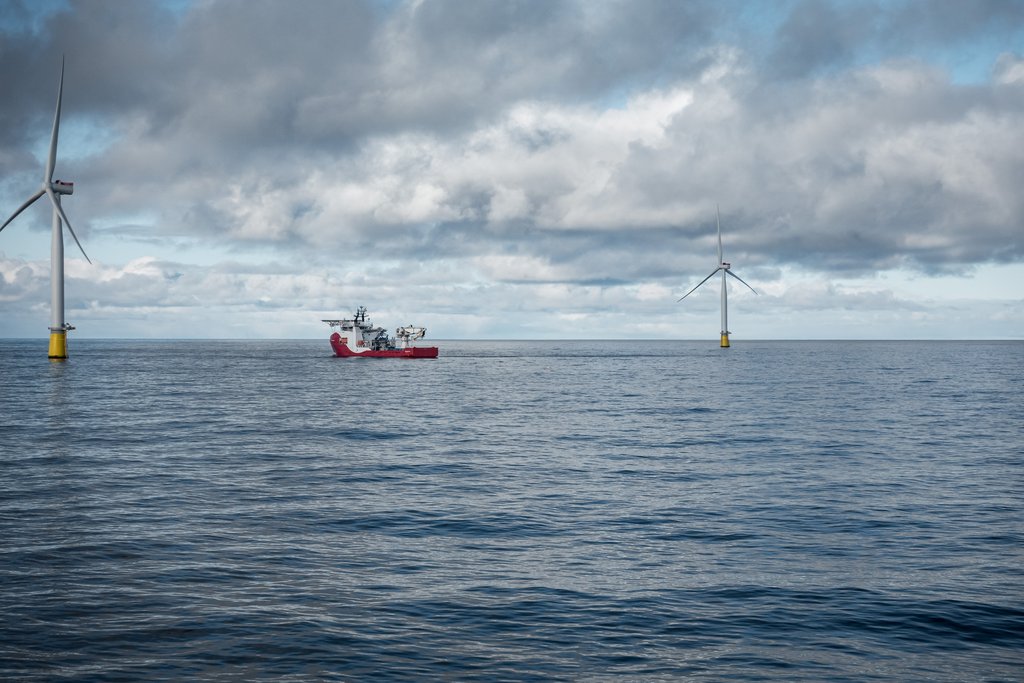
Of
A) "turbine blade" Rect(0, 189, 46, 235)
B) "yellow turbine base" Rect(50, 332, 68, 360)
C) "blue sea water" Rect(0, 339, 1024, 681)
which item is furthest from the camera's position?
"yellow turbine base" Rect(50, 332, 68, 360)

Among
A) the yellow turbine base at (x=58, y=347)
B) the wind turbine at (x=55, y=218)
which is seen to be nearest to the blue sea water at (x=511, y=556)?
the wind turbine at (x=55, y=218)

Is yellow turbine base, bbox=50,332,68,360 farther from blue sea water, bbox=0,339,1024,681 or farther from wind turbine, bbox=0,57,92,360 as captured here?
blue sea water, bbox=0,339,1024,681

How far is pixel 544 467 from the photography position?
122 ft

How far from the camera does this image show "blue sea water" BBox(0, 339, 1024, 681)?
1411 cm

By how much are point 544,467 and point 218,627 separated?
2301 centimetres

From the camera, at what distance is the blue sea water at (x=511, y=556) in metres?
14.1

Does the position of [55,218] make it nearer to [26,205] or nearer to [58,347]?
[26,205]

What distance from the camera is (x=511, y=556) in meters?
21.1

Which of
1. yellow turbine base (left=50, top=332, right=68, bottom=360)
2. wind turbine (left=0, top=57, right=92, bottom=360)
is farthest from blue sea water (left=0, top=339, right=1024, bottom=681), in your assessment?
yellow turbine base (left=50, top=332, right=68, bottom=360)

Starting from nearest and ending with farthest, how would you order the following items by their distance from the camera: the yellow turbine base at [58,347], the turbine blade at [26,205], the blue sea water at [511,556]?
1. the blue sea water at [511,556]
2. the turbine blade at [26,205]
3. the yellow turbine base at [58,347]

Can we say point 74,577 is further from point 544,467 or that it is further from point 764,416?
point 764,416

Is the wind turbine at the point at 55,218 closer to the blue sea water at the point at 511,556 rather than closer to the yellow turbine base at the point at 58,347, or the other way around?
the yellow turbine base at the point at 58,347

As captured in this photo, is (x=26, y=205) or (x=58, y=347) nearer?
Answer: (x=26, y=205)

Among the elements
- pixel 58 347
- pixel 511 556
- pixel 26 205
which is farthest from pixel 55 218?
pixel 511 556
